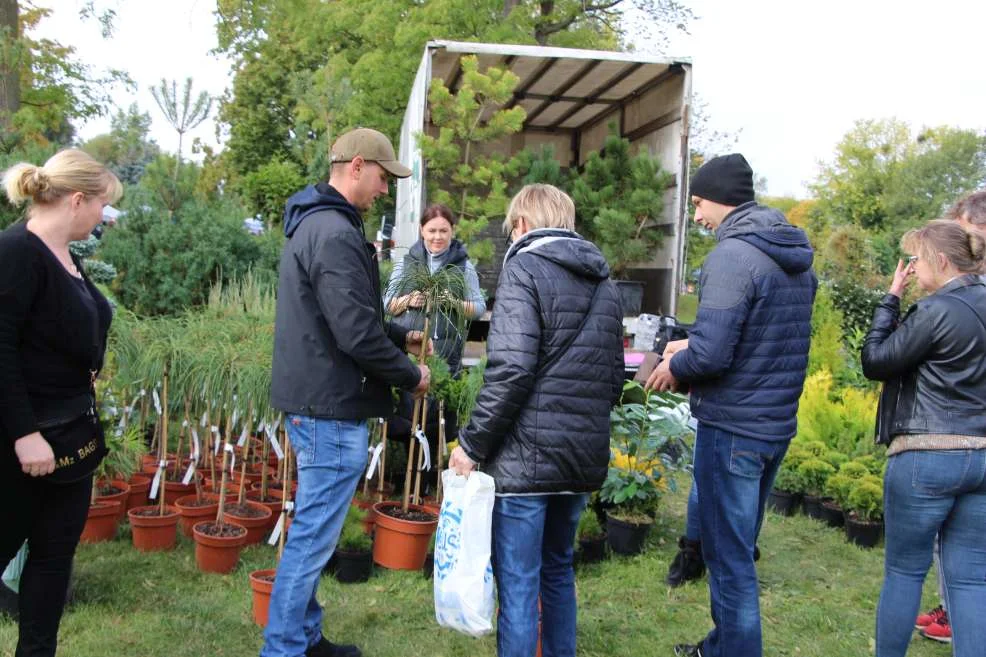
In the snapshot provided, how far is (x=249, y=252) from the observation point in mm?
7594

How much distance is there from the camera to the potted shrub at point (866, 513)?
4.47 metres

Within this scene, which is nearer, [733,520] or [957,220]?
[733,520]

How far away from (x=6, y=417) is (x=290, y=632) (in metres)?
1.05

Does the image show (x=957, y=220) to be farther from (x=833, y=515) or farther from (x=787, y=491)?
(x=787, y=491)

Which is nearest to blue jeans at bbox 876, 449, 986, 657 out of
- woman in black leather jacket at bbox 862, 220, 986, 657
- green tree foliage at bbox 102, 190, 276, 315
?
woman in black leather jacket at bbox 862, 220, 986, 657

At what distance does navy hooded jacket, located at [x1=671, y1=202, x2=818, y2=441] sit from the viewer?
8.26ft

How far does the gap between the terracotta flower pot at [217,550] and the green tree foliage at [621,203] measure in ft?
15.2

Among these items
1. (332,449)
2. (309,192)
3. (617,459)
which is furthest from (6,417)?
(617,459)

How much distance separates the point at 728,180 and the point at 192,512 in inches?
112

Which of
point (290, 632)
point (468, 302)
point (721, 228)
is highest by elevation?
point (721, 228)

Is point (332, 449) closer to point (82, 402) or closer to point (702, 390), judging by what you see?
point (82, 402)

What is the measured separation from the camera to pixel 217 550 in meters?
3.50

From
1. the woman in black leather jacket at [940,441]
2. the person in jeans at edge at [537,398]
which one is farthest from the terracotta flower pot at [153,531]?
the woman in black leather jacket at [940,441]

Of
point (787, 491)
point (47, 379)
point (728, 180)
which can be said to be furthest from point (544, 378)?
point (787, 491)
